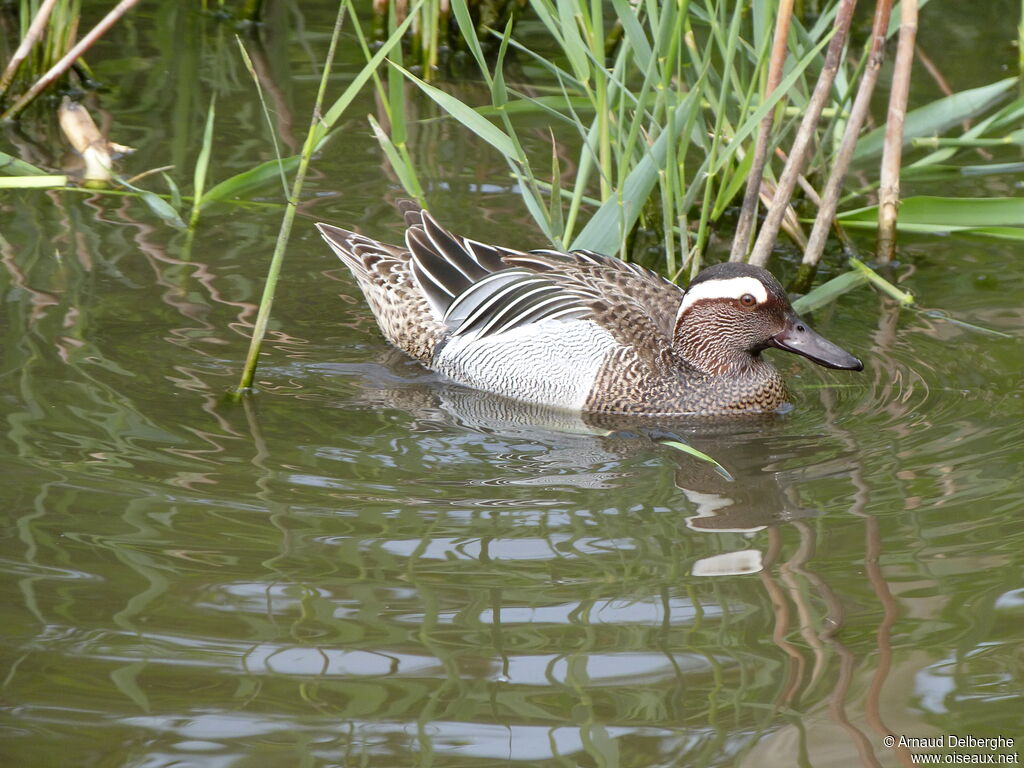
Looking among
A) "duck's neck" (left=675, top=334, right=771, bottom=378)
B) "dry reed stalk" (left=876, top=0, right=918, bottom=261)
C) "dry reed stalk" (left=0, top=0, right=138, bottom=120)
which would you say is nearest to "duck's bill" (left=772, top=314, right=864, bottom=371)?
"duck's neck" (left=675, top=334, right=771, bottom=378)

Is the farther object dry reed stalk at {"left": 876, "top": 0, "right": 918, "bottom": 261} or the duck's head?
dry reed stalk at {"left": 876, "top": 0, "right": 918, "bottom": 261}

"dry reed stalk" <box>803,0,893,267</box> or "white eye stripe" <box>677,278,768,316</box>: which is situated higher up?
"dry reed stalk" <box>803,0,893,267</box>

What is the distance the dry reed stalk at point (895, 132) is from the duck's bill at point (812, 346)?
45.3 inches

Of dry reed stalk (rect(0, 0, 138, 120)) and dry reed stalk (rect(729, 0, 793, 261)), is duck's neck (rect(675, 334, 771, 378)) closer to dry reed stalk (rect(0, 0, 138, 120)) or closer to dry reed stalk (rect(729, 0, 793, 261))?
dry reed stalk (rect(729, 0, 793, 261))

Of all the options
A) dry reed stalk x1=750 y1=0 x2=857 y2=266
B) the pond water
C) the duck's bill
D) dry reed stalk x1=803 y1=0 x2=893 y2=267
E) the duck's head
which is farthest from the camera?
dry reed stalk x1=803 y1=0 x2=893 y2=267

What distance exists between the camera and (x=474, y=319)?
5930mm

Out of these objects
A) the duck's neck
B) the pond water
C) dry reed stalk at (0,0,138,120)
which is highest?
dry reed stalk at (0,0,138,120)

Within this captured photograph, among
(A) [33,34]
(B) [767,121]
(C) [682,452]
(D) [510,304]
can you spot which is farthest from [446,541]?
(A) [33,34]

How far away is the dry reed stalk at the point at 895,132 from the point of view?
6.09 meters

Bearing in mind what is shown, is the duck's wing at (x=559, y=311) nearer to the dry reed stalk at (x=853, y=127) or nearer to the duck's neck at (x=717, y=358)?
the duck's neck at (x=717, y=358)

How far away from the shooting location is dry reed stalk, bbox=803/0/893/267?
588 cm

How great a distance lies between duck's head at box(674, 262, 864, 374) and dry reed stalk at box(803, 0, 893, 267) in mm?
774

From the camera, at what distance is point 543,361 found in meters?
5.77

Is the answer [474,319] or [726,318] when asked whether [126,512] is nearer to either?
[474,319]
